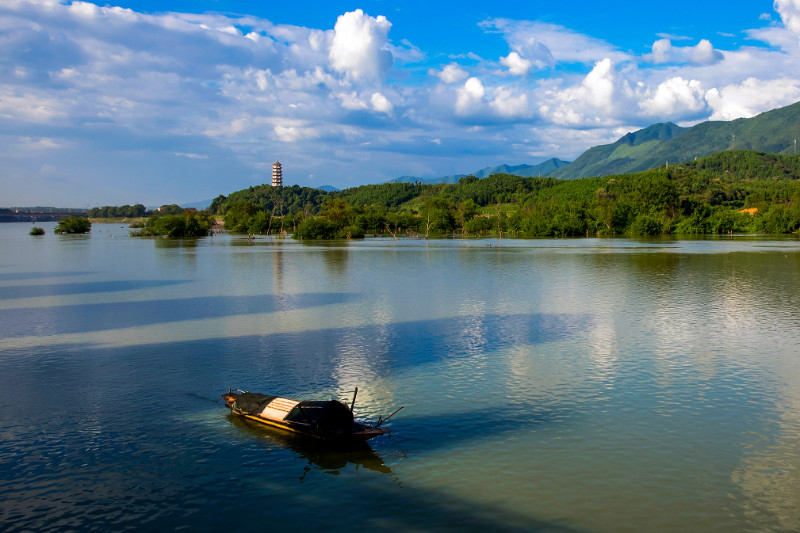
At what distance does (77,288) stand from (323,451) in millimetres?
36092

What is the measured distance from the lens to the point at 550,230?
→ 15212 centimetres

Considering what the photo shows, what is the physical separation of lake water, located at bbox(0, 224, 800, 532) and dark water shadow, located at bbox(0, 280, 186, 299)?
605 cm

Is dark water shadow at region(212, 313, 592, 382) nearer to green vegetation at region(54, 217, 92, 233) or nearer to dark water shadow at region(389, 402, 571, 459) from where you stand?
dark water shadow at region(389, 402, 571, 459)

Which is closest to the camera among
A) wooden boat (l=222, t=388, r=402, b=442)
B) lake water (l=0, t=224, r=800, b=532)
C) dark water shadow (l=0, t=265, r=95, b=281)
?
lake water (l=0, t=224, r=800, b=532)

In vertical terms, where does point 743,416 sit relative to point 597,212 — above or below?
below

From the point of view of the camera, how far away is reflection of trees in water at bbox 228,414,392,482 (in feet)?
40.2

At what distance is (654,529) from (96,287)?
42139 mm

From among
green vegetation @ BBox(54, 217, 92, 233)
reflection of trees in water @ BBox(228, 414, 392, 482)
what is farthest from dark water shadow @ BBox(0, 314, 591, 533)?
green vegetation @ BBox(54, 217, 92, 233)

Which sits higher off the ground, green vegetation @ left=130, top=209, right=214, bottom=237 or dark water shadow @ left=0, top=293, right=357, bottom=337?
green vegetation @ left=130, top=209, right=214, bottom=237

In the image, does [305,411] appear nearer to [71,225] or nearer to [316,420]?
A: [316,420]

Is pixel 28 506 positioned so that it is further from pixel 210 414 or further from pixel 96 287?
pixel 96 287

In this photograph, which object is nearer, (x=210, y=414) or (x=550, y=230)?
(x=210, y=414)

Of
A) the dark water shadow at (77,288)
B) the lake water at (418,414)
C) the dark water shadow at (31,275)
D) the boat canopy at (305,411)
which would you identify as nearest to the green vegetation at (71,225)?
the dark water shadow at (31,275)

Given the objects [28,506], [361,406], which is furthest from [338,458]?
→ [28,506]
